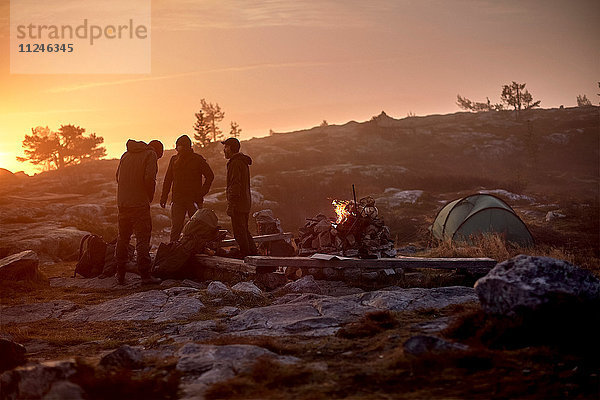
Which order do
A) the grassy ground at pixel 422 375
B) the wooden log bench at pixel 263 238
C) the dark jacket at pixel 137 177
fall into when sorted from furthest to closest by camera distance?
the wooden log bench at pixel 263 238 < the dark jacket at pixel 137 177 < the grassy ground at pixel 422 375

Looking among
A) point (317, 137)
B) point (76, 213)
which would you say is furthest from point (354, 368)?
point (317, 137)

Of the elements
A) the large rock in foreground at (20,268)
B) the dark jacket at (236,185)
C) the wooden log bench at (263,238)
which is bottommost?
the large rock in foreground at (20,268)

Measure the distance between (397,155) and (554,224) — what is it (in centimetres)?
3977

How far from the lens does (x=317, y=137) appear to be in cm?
7475

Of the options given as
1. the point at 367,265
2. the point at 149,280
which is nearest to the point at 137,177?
the point at 149,280

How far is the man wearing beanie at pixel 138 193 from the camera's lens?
36.4 ft

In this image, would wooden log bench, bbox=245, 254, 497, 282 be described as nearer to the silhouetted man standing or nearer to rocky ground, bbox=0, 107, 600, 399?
rocky ground, bbox=0, 107, 600, 399

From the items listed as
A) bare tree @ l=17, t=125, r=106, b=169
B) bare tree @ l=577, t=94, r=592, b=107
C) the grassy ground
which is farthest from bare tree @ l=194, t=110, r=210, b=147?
bare tree @ l=577, t=94, r=592, b=107

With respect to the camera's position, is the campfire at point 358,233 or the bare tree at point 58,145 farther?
the bare tree at point 58,145

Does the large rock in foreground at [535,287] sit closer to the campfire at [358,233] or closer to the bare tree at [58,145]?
the campfire at [358,233]

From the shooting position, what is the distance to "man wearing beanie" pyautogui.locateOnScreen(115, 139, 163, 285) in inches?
436

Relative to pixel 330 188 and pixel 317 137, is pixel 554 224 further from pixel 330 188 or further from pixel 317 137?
pixel 317 137

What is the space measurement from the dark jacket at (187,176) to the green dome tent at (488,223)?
→ 30.9 feet

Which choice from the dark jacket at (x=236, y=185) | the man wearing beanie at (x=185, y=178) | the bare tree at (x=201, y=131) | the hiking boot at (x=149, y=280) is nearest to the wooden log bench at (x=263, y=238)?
the man wearing beanie at (x=185, y=178)
